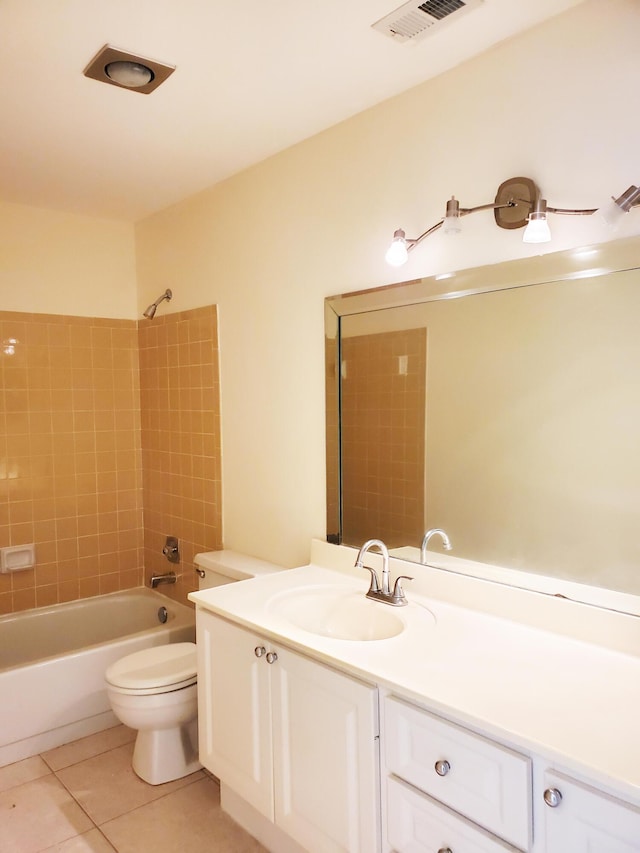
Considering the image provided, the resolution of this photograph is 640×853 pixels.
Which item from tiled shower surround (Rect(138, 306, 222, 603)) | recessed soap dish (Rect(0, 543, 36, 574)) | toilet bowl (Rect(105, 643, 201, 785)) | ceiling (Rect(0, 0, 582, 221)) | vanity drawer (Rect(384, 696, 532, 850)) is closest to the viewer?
vanity drawer (Rect(384, 696, 532, 850))

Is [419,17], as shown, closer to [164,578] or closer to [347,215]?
[347,215]

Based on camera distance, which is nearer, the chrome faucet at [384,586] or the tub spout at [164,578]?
the chrome faucet at [384,586]

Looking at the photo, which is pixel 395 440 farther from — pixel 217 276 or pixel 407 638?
pixel 217 276

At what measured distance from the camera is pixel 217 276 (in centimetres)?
292

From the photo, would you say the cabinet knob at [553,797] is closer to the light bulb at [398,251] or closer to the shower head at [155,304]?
the light bulb at [398,251]

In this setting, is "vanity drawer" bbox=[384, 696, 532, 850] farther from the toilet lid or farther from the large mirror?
the toilet lid

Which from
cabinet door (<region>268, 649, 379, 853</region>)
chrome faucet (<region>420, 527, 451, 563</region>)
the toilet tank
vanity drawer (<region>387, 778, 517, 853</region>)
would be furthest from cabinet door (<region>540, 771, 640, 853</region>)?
the toilet tank

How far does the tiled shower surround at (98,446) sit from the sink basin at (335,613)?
3.40 ft

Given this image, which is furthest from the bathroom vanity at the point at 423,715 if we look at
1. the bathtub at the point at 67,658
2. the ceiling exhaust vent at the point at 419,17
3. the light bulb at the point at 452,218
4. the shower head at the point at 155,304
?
the shower head at the point at 155,304

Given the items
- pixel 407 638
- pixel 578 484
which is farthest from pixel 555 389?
pixel 407 638

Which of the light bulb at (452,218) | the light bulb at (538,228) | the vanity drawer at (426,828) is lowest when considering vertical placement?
the vanity drawer at (426,828)

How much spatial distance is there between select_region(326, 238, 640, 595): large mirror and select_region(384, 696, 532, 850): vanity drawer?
0.58 m

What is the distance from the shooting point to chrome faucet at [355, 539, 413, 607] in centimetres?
191

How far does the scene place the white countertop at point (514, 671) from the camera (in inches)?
44.1
